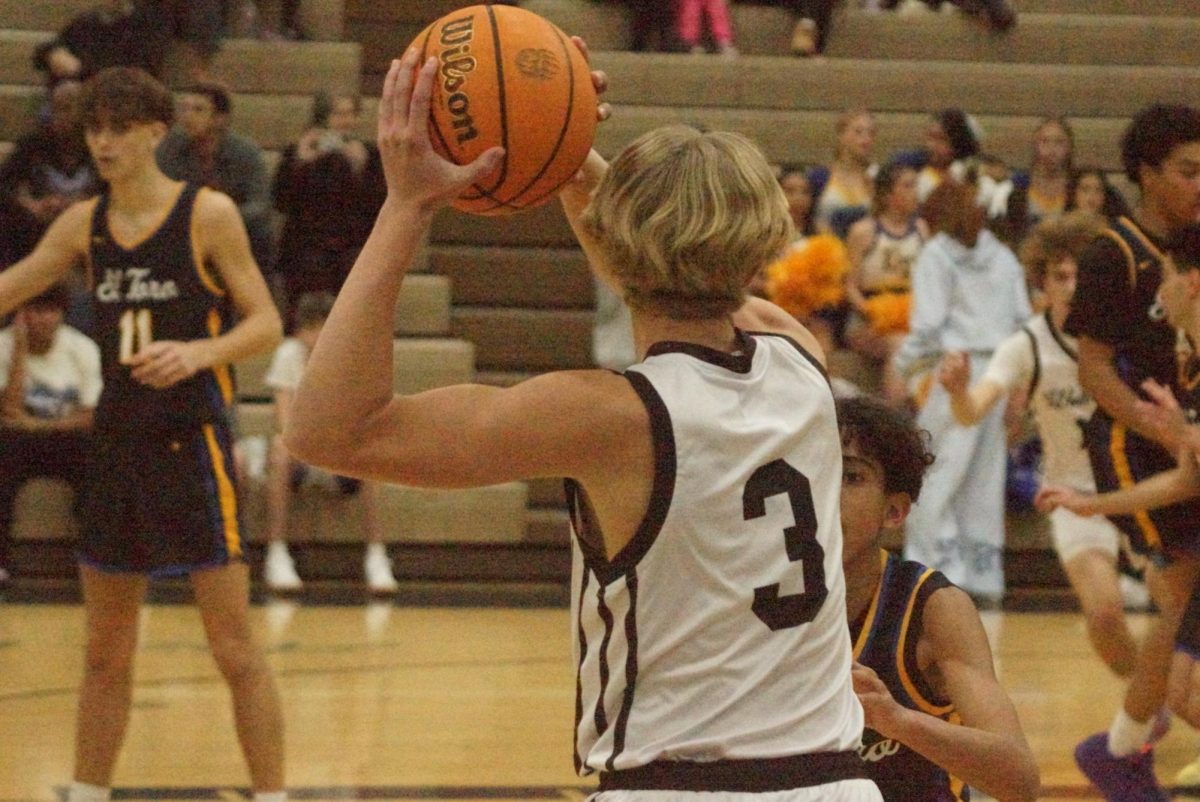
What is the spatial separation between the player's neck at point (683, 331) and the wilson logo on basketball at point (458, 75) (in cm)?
30

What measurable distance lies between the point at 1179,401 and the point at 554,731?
95.6 inches

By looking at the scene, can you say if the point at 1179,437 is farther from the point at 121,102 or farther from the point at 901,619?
the point at 121,102

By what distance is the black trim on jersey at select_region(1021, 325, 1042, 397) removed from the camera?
625cm

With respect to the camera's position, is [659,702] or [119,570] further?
[119,570]

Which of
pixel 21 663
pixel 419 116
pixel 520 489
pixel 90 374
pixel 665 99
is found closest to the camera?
pixel 419 116

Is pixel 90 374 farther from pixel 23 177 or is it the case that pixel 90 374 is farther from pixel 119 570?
pixel 119 570

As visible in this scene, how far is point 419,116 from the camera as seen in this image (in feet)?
7.07

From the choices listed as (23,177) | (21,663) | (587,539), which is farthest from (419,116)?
(23,177)

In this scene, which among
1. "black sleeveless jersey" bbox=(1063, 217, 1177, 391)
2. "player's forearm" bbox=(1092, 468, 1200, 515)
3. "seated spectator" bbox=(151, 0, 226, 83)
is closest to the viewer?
"player's forearm" bbox=(1092, 468, 1200, 515)

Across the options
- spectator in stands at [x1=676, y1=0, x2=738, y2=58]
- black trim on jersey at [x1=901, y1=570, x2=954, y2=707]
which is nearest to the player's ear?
black trim on jersey at [x1=901, y1=570, x2=954, y2=707]

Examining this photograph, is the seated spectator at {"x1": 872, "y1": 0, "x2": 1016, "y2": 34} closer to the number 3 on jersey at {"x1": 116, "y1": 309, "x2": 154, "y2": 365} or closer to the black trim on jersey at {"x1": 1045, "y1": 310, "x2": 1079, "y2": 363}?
the black trim on jersey at {"x1": 1045, "y1": 310, "x2": 1079, "y2": 363}

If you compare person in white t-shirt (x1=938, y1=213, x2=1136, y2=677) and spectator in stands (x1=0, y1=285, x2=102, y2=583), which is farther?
spectator in stands (x1=0, y1=285, x2=102, y2=583)

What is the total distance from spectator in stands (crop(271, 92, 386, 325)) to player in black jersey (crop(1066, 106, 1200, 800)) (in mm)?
5506

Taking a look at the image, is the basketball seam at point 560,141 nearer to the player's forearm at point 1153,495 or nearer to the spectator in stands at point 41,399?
the player's forearm at point 1153,495
